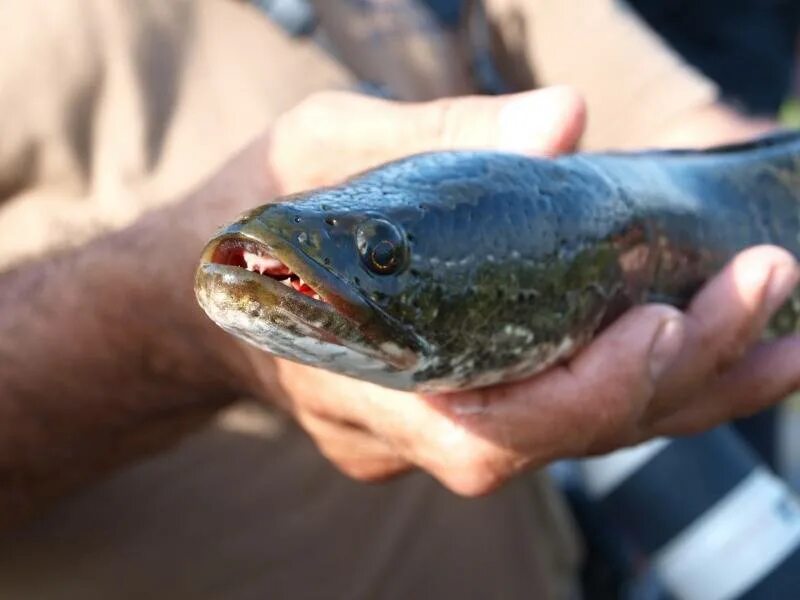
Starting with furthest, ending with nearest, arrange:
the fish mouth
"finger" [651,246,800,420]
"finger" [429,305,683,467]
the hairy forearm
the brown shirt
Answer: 1. the brown shirt
2. the hairy forearm
3. "finger" [651,246,800,420]
4. "finger" [429,305,683,467]
5. the fish mouth

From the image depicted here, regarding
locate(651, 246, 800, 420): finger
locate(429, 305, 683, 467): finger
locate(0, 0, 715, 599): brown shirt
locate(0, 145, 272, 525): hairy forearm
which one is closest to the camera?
locate(429, 305, 683, 467): finger

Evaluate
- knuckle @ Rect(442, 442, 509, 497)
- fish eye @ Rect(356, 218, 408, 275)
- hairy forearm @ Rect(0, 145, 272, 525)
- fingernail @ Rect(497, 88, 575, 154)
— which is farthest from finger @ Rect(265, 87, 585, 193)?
knuckle @ Rect(442, 442, 509, 497)

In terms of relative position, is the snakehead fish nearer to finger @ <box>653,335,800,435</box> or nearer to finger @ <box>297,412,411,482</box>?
finger @ <box>653,335,800,435</box>

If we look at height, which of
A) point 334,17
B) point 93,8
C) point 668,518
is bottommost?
point 668,518

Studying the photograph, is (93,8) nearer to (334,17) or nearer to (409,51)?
(334,17)

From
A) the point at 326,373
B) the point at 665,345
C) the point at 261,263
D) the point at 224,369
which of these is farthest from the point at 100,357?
the point at 665,345

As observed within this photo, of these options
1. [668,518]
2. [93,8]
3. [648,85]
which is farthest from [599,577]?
[93,8]

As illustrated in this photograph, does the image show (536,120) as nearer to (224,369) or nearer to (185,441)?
(224,369)
